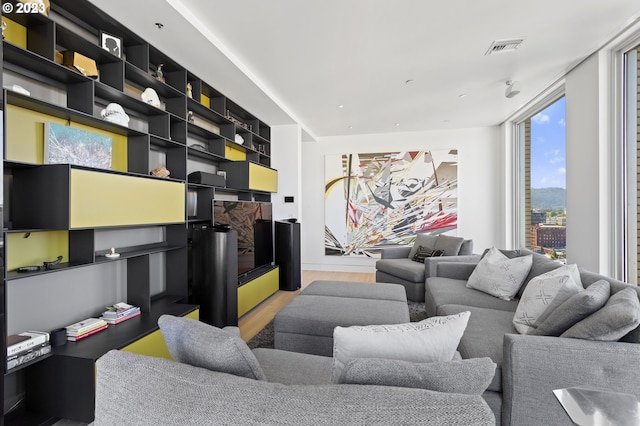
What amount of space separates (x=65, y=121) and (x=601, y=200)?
4.33 m

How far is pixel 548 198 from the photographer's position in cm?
389

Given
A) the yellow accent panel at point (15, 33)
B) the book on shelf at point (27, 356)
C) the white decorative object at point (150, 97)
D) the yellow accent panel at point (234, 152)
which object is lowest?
the book on shelf at point (27, 356)

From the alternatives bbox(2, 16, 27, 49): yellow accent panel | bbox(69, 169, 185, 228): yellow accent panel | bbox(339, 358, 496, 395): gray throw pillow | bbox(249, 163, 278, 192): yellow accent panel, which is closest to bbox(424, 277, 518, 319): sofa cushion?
bbox(339, 358, 496, 395): gray throw pillow

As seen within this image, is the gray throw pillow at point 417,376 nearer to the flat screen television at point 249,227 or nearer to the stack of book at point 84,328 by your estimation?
the stack of book at point 84,328

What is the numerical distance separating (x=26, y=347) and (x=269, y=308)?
7.67 feet

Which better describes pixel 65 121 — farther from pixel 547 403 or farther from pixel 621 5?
pixel 621 5

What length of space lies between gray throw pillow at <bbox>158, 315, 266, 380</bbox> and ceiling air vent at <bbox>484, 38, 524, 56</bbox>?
3123 millimetres

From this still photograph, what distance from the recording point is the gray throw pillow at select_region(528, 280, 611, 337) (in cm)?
142

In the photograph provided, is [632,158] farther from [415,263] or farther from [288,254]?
[288,254]

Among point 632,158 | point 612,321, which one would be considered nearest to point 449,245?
point 632,158

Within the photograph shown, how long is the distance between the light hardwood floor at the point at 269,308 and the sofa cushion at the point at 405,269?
3.33 ft

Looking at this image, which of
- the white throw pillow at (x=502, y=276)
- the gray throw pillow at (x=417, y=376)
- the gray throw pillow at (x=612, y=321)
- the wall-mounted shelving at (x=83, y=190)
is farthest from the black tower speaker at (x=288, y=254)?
the gray throw pillow at (x=417, y=376)

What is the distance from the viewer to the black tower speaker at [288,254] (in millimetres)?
4445

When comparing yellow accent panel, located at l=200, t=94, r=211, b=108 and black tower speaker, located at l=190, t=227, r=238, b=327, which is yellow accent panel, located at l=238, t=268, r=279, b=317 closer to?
black tower speaker, located at l=190, t=227, r=238, b=327
